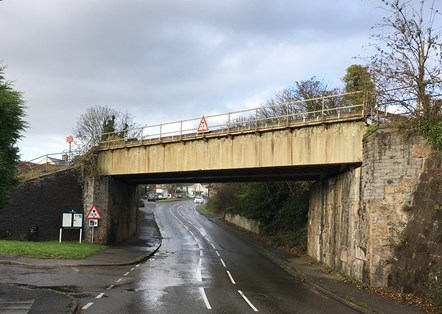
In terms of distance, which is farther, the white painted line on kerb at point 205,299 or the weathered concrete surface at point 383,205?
the weathered concrete surface at point 383,205

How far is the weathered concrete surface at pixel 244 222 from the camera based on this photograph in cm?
4560

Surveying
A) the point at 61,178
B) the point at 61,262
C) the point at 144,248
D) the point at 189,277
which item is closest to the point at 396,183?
the point at 189,277

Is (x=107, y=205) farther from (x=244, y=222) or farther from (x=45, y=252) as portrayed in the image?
(x=244, y=222)

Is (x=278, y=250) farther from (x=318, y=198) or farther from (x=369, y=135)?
(x=369, y=135)

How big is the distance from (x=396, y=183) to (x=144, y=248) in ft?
66.0

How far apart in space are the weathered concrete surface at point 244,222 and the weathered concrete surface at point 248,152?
18026mm

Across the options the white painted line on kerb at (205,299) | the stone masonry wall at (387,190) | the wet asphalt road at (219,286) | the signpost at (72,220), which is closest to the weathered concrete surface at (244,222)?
the wet asphalt road at (219,286)

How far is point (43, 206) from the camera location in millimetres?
31141

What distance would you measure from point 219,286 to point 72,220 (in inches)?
688

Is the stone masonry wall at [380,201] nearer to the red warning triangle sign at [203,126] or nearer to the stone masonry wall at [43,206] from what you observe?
the red warning triangle sign at [203,126]

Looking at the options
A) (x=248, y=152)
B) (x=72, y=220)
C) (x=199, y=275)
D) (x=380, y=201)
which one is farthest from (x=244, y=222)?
(x=380, y=201)

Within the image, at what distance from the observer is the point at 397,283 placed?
1542cm

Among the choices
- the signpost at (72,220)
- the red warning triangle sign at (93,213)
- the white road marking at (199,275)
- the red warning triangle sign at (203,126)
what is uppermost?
the red warning triangle sign at (203,126)

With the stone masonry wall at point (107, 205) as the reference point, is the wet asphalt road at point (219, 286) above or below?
below
